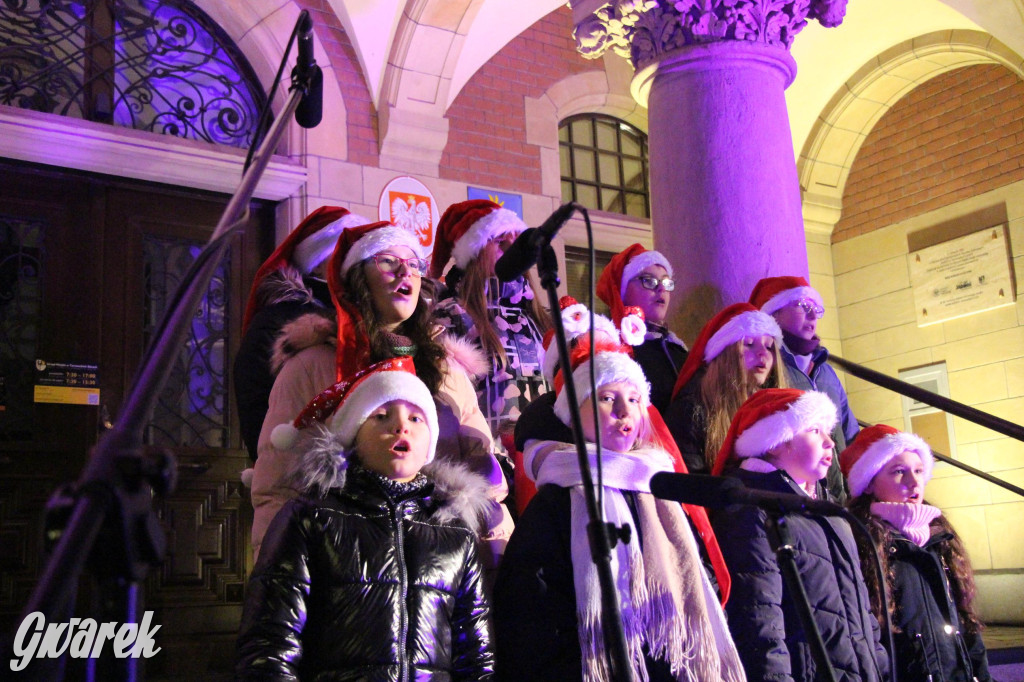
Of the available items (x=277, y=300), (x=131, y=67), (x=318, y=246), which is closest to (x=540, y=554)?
(x=277, y=300)

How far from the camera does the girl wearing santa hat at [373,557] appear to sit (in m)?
2.38

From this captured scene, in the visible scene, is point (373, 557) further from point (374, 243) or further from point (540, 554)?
point (374, 243)

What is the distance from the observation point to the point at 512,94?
327 inches

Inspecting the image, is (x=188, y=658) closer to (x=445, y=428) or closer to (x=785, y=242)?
(x=445, y=428)

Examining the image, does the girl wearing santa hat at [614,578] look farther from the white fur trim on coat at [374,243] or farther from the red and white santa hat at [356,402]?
the white fur trim on coat at [374,243]

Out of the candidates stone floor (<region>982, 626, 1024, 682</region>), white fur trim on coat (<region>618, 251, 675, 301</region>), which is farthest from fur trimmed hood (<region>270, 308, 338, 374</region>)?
stone floor (<region>982, 626, 1024, 682</region>)

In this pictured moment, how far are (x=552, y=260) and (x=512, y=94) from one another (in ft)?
21.9

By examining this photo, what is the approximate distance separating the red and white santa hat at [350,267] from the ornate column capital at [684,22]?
203 cm

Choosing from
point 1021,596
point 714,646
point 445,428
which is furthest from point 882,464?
point 1021,596

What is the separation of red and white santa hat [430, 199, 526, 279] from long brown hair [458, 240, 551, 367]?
41mm

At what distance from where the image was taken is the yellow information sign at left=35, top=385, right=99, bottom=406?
19.4ft

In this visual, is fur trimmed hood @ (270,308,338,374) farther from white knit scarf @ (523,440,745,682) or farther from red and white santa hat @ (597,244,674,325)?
red and white santa hat @ (597,244,674,325)

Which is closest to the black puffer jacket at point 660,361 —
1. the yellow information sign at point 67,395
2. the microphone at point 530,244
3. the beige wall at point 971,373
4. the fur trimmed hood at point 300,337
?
the fur trimmed hood at point 300,337

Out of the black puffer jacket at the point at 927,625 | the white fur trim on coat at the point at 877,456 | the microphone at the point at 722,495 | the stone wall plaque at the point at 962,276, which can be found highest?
the stone wall plaque at the point at 962,276
